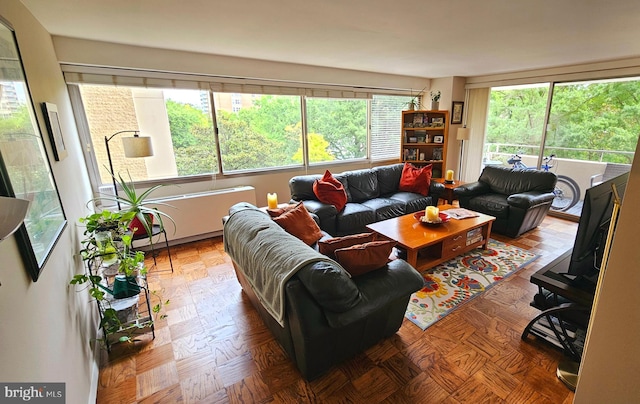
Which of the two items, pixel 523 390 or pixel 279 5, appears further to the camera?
pixel 279 5

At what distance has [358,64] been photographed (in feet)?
12.9

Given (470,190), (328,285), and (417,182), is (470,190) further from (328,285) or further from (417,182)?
(328,285)

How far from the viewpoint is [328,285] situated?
142cm

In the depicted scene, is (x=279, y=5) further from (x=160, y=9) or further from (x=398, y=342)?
(x=398, y=342)

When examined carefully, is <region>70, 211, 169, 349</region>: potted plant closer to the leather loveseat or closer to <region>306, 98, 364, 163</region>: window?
the leather loveseat

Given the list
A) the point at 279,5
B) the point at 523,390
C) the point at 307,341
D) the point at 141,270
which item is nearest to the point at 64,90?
the point at 141,270

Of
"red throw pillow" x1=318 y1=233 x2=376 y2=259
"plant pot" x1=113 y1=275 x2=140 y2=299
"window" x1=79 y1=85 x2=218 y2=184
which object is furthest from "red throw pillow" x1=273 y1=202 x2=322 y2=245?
"window" x1=79 y1=85 x2=218 y2=184

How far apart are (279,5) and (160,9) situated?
842 mm

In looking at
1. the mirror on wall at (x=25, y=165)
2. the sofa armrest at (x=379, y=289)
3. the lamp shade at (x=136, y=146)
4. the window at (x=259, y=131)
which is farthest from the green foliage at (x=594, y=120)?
the mirror on wall at (x=25, y=165)

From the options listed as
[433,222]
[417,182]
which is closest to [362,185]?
[417,182]

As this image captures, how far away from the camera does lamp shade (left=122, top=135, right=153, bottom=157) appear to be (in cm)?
270

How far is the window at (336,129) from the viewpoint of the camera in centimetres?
457

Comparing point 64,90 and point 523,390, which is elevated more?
point 64,90

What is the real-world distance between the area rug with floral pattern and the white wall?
2.10 metres
